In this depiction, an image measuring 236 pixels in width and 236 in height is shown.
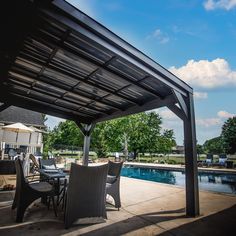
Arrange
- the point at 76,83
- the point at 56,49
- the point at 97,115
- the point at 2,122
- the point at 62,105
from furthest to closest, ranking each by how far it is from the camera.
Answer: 1. the point at 2,122
2. the point at 97,115
3. the point at 62,105
4. the point at 76,83
5. the point at 56,49

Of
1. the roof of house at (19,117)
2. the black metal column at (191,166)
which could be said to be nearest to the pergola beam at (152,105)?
the black metal column at (191,166)

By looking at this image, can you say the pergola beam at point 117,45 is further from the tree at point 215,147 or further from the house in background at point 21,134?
the tree at point 215,147

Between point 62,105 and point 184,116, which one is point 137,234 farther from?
point 62,105

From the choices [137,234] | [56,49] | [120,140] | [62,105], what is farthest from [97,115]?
[120,140]

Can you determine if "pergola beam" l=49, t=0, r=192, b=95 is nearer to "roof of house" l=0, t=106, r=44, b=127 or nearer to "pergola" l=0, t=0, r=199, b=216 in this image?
"pergola" l=0, t=0, r=199, b=216

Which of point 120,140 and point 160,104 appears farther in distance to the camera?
point 120,140

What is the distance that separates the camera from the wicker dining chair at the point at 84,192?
9.44 feet

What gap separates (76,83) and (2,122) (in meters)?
12.9

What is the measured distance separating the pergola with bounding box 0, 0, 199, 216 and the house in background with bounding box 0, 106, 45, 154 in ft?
29.1

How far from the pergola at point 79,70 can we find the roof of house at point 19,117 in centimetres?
1057

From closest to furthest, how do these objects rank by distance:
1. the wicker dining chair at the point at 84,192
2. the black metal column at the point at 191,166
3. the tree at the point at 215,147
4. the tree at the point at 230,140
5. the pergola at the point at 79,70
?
the pergola at the point at 79,70
the wicker dining chair at the point at 84,192
the black metal column at the point at 191,166
the tree at the point at 230,140
the tree at the point at 215,147

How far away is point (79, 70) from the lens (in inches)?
160

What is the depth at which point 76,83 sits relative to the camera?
4770 millimetres

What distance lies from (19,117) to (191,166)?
16.1 meters
